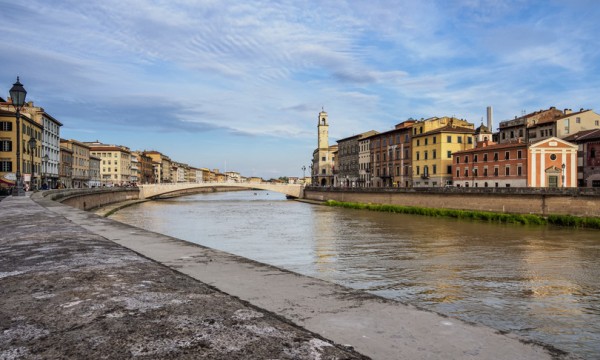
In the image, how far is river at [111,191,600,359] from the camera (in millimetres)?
11383

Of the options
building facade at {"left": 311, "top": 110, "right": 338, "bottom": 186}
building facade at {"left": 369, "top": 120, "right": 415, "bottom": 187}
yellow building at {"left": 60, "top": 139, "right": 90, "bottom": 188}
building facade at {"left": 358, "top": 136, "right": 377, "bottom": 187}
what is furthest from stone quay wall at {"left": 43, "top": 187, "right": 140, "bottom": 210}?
building facade at {"left": 311, "top": 110, "right": 338, "bottom": 186}

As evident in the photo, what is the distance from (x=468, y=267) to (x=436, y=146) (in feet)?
187

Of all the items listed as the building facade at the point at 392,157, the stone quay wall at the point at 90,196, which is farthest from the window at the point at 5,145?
the building facade at the point at 392,157

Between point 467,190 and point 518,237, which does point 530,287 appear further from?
point 467,190

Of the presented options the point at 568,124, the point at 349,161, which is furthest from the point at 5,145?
the point at 568,124

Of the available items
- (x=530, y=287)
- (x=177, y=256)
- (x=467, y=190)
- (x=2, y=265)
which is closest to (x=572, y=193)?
(x=467, y=190)

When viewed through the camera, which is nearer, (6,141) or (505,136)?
(6,141)

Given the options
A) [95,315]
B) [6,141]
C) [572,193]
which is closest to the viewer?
[95,315]

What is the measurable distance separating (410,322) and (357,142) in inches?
3972

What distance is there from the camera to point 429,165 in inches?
2985

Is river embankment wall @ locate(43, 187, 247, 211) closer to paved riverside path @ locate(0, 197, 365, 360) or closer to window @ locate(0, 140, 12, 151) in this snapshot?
window @ locate(0, 140, 12, 151)

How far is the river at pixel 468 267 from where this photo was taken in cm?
1138

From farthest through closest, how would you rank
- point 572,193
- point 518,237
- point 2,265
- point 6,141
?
point 6,141, point 572,193, point 518,237, point 2,265

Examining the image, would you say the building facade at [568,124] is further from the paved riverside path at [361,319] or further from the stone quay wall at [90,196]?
the paved riverside path at [361,319]
